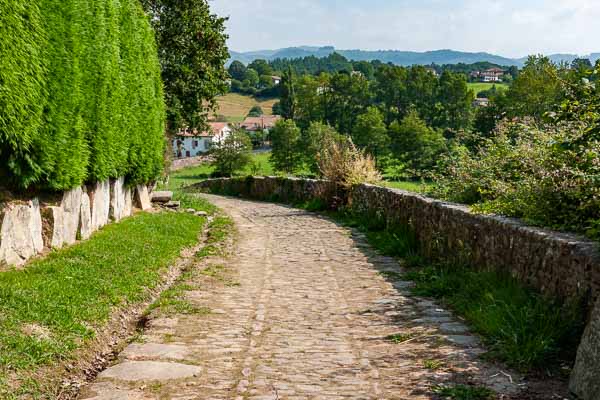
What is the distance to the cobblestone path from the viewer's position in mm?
4906

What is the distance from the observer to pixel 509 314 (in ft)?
19.5

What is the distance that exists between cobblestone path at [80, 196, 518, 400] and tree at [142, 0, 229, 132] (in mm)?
15262

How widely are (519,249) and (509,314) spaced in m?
1.17

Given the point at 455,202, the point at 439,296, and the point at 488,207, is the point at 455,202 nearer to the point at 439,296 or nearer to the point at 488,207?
the point at 488,207

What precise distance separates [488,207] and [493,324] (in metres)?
2.99

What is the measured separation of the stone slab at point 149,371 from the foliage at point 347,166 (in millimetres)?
14193

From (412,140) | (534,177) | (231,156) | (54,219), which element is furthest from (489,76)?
(54,219)

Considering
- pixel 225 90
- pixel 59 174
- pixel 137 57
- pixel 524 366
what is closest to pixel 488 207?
pixel 524 366

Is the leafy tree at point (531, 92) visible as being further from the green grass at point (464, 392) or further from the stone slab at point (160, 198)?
the green grass at point (464, 392)

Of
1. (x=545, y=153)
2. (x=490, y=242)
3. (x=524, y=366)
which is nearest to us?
(x=524, y=366)

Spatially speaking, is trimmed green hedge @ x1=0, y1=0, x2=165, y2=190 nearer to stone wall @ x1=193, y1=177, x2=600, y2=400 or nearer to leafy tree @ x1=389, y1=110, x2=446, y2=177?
stone wall @ x1=193, y1=177, x2=600, y2=400

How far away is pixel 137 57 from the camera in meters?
14.2

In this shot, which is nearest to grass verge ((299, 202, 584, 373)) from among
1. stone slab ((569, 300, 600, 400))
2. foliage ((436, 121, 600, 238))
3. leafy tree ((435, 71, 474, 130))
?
stone slab ((569, 300, 600, 400))

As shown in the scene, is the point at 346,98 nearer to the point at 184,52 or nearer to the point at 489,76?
the point at 184,52
